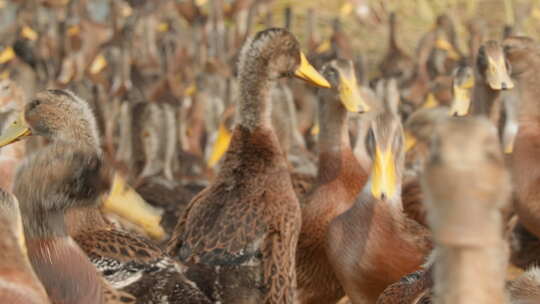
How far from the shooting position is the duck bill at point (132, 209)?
17.7 ft

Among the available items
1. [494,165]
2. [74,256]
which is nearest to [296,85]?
[74,256]

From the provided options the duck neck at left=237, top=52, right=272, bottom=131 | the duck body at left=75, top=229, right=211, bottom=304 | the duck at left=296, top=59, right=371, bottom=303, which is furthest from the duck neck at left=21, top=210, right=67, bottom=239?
the duck at left=296, top=59, right=371, bottom=303

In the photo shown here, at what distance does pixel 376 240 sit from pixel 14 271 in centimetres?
202

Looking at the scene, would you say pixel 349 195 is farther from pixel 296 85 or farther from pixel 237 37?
pixel 237 37

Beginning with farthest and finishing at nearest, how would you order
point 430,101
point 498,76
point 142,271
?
point 430,101 → point 498,76 → point 142,271

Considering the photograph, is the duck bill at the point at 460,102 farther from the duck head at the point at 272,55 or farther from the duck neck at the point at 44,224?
the duck neck at the point at 44,224

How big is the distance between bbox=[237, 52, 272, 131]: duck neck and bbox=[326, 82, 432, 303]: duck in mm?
617

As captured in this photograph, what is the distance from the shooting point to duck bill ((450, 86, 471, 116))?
270 inches

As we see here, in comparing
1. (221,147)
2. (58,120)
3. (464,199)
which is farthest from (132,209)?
(464,199)

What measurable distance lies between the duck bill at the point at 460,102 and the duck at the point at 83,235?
11.3 feet

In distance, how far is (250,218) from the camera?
4316mm

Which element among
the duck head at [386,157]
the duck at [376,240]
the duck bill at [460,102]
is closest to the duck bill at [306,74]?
the duck head at [386,157]

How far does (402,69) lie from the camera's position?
13.2 m

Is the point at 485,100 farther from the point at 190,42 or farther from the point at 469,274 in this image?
the point at 190,42
